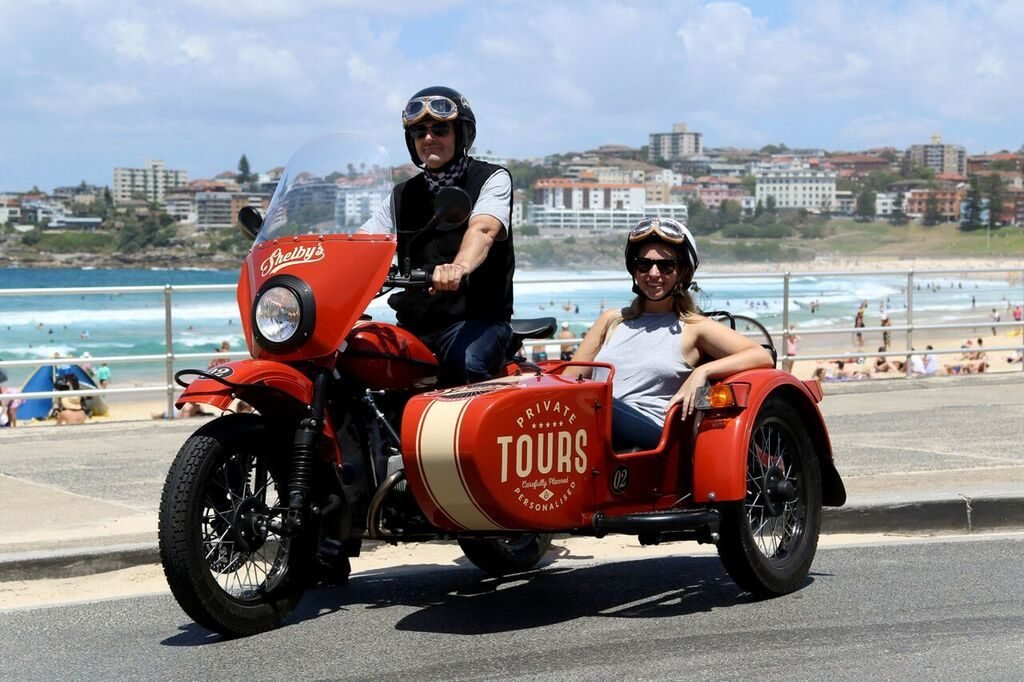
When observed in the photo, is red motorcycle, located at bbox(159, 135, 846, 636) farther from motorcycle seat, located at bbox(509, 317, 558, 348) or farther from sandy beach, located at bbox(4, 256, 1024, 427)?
sandy beach, located at bbox(4, 256, 1024, 427)

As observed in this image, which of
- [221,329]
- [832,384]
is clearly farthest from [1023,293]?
[832,384]

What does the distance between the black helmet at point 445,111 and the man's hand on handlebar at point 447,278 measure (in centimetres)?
80

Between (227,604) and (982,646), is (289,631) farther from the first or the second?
(982,646)

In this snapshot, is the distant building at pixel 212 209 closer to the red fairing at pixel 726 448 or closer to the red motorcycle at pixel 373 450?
the red motorcycle at pixel 373 450

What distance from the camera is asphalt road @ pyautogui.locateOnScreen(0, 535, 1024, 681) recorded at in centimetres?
551

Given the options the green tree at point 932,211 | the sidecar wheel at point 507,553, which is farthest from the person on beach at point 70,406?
the green tree at point 932,211

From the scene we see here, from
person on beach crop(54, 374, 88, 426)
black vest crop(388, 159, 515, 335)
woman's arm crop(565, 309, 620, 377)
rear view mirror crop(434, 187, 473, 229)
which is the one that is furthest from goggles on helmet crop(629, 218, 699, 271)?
person on beach crop(54, 374, 88, 426)

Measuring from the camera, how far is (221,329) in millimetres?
41812

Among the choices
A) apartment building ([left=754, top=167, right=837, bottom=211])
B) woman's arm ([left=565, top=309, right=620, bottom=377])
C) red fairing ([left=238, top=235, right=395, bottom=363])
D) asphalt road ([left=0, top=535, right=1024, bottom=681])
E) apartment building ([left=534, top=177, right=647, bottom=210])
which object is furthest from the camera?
apartment building ([left=754, top=167, right=837, bottom=211])

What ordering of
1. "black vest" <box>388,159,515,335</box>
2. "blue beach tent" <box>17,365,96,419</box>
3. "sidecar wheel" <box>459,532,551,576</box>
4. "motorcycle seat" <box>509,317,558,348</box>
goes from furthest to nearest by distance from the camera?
"blue beach tent" <box>17,365,96,419</box> → "sidecar wheel" <box>459,532,551,576</box> → "motorcycle seat" <box>509,317,558,348</box> → "black vest" <box>388,159,515,335</box>

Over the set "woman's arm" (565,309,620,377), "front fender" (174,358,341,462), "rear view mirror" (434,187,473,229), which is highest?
"rear view mirror" (434,187,473,229)

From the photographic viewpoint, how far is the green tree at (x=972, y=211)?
559 feet

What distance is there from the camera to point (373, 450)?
246 inches

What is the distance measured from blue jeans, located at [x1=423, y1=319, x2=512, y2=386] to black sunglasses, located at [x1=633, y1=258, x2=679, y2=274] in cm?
66
